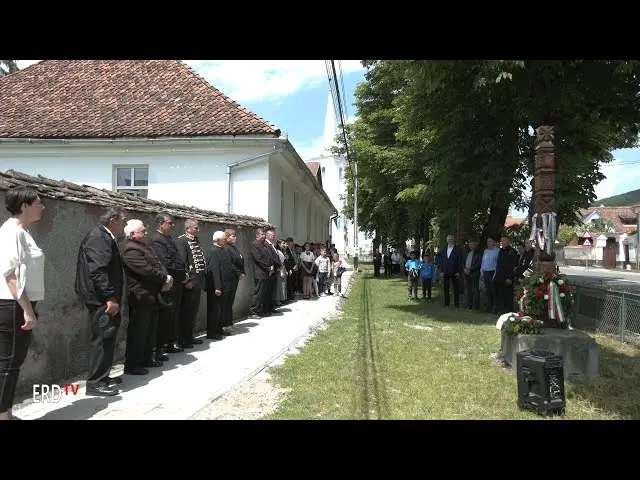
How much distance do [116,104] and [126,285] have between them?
1285cm

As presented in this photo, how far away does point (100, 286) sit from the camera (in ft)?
16.8

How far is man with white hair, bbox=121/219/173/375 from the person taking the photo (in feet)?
19.7

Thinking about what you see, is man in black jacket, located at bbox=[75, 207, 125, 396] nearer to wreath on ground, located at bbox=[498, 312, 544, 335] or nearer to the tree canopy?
the tree canopy

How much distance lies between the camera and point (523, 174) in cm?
1336

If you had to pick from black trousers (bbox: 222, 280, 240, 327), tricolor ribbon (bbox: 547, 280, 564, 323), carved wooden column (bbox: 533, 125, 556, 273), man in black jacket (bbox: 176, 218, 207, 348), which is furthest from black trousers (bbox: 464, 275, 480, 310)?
man in black jacket (bbox: 176, 218, 207, 348)

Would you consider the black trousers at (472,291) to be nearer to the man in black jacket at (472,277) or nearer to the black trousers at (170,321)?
the man in black jacket at (472,277)

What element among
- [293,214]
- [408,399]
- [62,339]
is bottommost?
[408,399]

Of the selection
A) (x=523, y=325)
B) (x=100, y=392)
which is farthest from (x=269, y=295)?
(x=100, y=392)

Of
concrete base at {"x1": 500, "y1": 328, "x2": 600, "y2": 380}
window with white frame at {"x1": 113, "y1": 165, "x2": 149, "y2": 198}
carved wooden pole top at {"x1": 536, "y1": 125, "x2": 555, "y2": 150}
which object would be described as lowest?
concrete base at {"x1": 500, "y1": 328, "x2": 600, "y2": 380}

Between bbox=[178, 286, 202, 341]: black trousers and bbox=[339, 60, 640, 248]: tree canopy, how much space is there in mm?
4878

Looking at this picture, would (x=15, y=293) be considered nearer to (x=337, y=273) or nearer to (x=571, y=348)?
(x=571, y=348)

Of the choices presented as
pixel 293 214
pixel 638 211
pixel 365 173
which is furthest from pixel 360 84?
pixel 638 211

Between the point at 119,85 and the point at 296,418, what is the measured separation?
1648 cm

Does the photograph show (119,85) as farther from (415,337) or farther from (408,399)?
(408,399)
